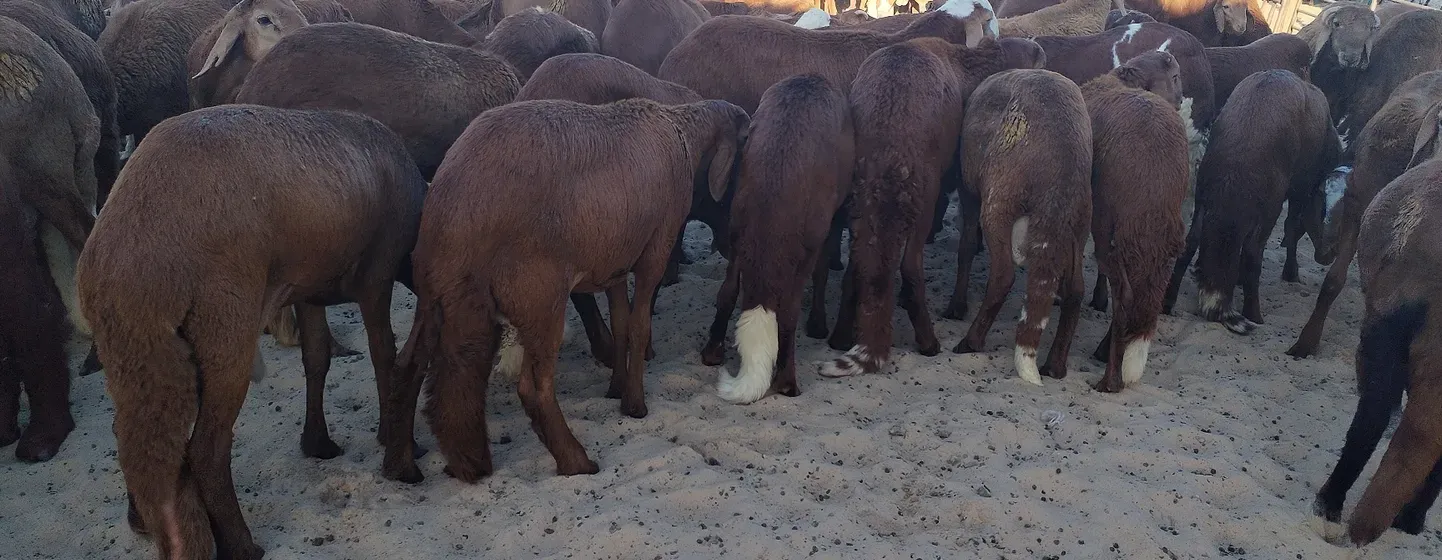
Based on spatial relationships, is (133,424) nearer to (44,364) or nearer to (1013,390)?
(44,364)

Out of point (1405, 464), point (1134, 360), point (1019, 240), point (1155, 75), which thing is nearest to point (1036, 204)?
point (1019, 240)

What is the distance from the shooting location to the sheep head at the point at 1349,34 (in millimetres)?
9969

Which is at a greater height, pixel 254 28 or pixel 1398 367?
pixel 254 28

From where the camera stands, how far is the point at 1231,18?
11391 millimetres

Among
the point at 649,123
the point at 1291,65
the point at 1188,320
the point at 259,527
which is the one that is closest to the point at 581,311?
the point at 649,123

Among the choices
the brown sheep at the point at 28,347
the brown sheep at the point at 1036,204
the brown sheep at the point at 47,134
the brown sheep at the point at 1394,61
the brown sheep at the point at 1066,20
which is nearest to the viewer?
the brown sheep at the point at 28,347

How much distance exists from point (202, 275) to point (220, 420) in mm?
592

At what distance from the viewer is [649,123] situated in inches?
213

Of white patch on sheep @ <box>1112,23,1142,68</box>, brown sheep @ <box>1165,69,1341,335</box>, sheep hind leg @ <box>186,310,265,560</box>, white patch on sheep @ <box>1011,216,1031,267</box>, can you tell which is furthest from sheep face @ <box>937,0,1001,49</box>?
sheep hind leg @ <box>186,310,265,560</box>

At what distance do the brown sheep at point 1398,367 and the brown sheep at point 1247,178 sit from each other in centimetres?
212

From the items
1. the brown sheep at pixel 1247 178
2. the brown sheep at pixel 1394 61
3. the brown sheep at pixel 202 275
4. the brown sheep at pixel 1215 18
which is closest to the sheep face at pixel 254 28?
the brown sheep at pixel 202 275

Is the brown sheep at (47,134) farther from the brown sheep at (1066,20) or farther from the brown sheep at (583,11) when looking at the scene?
the brown sheep at (1066,20)

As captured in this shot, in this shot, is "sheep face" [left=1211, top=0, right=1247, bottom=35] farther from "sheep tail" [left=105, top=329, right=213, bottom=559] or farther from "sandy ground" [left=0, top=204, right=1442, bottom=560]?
"sheep tail" [left=105, top=329, right=213, bottom=559]

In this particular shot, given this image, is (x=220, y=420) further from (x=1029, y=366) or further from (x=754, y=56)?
(x=754, y=56)
